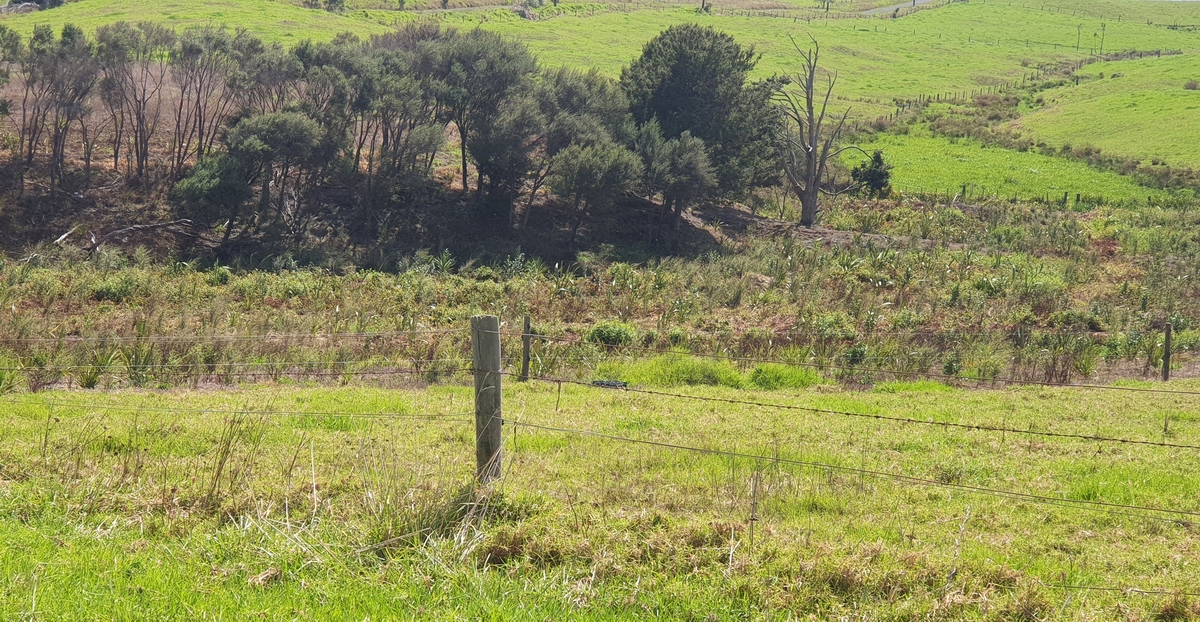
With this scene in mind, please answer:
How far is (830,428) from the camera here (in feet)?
39.8

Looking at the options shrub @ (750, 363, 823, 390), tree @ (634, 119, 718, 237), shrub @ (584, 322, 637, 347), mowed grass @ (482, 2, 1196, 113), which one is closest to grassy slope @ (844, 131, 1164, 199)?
mowed grass @ (482, 2, 1196, 113)

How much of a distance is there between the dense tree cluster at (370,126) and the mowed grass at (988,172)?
50.3 feet

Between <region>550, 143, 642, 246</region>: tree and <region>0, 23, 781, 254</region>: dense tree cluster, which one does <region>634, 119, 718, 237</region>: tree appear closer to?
<region>0, 23, 781, 254</region>: dense tree cluster

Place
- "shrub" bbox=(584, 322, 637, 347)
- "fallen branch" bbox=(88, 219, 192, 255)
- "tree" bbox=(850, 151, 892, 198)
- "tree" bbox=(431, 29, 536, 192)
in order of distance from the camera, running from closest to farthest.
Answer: "shrub" bbox=(584, 322, 637, 347)
"fallen branch" bbox=(88, 219, 192, 255)
"tree" bbox=(431, 29, 536, 192)
"tree" bbox=(850, 151, 892, 198)

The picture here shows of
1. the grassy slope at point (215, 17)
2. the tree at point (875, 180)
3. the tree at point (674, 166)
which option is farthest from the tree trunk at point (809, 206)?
the grassy slope at point (215, 17)

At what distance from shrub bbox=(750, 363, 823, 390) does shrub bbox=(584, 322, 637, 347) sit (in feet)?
12.4

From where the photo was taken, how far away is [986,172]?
53.9 m

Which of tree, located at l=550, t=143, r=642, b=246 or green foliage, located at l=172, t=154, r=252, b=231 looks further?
tree, located at l=550, t=143, r=642, b=246

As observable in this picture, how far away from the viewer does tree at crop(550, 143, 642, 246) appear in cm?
→ 3259

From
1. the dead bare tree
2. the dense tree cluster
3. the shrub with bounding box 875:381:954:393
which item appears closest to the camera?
the shrub with bounding box 875:381:954:393

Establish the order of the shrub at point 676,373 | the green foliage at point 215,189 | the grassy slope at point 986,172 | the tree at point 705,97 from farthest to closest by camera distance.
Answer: the grassy slope at point 986,172, the tree at point 705,97, the green foliage at point 215,189, the shrub at point 676,373

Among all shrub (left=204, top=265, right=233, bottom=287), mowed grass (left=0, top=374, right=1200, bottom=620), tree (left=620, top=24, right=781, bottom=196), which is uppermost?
tree (left=620, top=24, right=781, bottom=196)

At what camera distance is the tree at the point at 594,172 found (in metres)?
32.6

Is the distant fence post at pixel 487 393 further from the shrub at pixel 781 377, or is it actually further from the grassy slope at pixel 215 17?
the grassy slope at pixel 215 17
